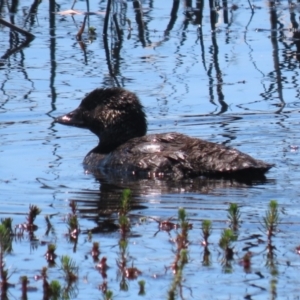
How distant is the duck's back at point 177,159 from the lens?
31.8 ft

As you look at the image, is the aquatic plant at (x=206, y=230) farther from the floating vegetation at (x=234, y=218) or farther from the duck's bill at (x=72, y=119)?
the duck's bill at (x=72, y=119)

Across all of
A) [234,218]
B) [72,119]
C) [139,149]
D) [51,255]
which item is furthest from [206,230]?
[72,119]

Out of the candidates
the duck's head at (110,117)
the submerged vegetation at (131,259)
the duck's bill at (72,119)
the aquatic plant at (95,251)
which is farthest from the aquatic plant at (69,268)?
the duck's bill at (72,119)

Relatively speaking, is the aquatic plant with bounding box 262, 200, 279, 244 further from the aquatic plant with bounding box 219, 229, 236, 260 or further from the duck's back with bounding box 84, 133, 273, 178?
the duck's back with bounding box 84, 133, 273, 178

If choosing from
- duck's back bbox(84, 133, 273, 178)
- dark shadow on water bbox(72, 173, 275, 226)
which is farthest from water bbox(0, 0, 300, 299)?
duck's back bbox(84, 133, 273, 178)

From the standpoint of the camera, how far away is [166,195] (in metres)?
9.06

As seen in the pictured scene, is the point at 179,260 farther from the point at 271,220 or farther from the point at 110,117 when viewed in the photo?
the point at 110,117

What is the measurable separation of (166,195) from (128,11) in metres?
9.86

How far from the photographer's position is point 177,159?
989cm

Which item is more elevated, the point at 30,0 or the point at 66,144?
the point at 30,0

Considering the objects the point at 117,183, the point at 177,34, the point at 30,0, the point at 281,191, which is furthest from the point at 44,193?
the point at 30,0

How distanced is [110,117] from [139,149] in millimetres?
966

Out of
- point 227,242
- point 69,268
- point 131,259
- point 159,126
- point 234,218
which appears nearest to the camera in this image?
point 69,268

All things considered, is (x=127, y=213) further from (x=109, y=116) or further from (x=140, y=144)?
(x=109, y=116)
